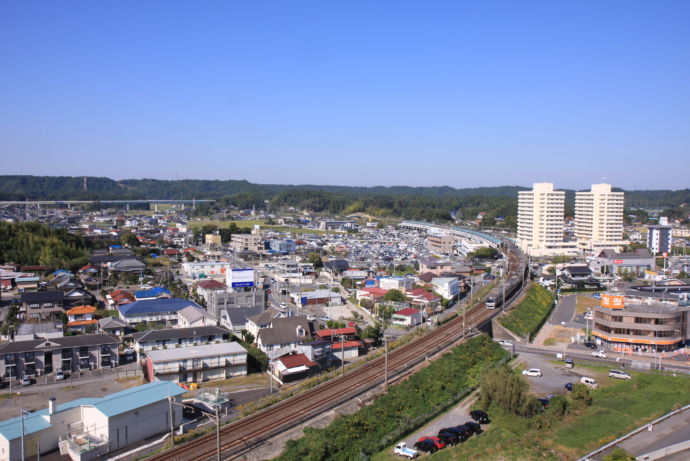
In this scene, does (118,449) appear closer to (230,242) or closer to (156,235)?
(230,242)

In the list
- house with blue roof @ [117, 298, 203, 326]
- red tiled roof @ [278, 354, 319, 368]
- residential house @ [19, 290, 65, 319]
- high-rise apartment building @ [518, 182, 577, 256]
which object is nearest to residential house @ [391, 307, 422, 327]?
red tiled roof @ [278, 354, 319, 368]

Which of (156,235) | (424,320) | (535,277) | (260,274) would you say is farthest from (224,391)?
(156,235)

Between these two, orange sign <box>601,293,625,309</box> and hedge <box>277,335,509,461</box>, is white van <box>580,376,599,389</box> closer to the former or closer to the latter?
hedge <box>277,335,509,461</box>

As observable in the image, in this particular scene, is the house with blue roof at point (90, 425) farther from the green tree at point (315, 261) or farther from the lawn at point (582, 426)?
the green tree at point (315, 261)

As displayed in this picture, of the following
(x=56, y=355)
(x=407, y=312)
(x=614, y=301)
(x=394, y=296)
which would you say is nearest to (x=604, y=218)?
(x=394, y=296)

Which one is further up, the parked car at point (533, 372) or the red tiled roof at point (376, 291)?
the red tiled roof at point (376, 291)

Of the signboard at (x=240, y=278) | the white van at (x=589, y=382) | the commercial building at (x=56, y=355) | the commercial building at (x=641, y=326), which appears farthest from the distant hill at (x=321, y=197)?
the commercial building at (x=56, y=355)
